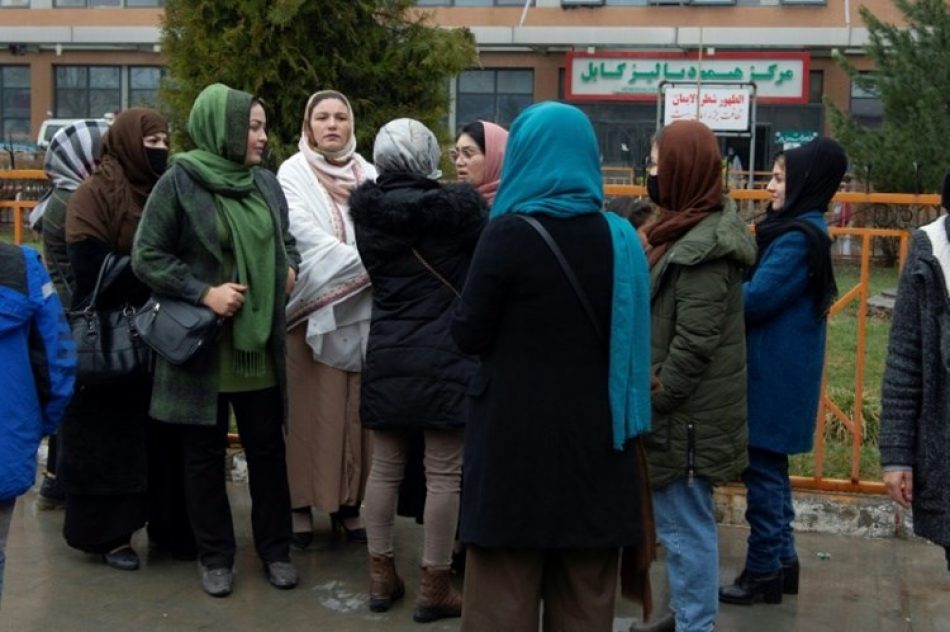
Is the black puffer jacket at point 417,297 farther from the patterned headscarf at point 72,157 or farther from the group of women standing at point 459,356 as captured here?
the patterned headscarf at point 72,157

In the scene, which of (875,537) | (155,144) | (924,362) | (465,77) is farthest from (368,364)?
(465,77)

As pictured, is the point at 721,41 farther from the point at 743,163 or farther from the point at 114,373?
the point at 114,373

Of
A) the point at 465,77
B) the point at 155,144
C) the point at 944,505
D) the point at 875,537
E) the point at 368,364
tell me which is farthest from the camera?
the point at 465,77

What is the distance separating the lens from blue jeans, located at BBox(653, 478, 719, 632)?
13.9 feet

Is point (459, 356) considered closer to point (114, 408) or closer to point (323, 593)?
point (323, 593)

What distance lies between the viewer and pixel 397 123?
4.82 metres

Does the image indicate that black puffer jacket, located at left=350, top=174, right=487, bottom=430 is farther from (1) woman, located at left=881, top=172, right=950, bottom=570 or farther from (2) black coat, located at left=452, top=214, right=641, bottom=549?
(1) woman, located at left=881, top=172, right=950, bottom=570

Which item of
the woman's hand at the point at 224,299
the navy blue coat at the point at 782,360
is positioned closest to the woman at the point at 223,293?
the woman's hand at the point at 224,299

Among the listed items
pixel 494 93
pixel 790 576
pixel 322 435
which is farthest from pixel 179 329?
pixel 494 93

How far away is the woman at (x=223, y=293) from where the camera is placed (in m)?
4.77

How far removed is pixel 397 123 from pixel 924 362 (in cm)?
216

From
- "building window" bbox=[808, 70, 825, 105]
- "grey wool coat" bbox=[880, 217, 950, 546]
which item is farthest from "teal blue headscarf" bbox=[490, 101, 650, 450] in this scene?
"building window" bbox=[808, 70, 825, 105]

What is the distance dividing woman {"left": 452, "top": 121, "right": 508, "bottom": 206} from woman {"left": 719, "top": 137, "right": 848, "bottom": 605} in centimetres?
103

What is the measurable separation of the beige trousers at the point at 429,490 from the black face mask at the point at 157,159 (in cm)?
139
